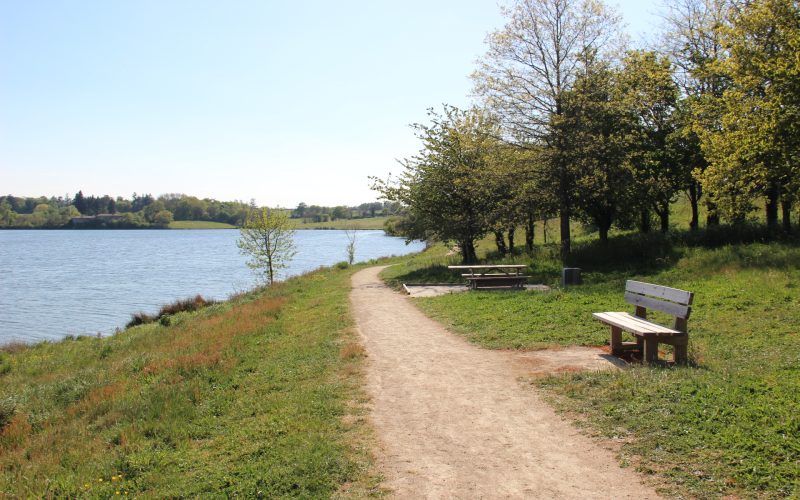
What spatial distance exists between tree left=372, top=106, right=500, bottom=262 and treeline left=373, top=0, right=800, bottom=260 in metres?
0.06

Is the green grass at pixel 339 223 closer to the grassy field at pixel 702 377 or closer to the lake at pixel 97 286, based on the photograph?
the lake at pixel 97 286

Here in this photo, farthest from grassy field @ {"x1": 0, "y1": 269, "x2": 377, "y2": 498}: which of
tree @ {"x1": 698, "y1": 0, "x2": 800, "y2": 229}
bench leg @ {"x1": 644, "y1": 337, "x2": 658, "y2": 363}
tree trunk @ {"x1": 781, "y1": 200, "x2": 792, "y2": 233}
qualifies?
tree trunk @ {"x1": 781, "y1": 200, "x2": 792, "y2": 233}

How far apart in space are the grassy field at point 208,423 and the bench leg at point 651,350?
161 inches

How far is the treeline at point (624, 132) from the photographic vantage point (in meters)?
16.1

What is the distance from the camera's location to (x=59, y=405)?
35.7 feet

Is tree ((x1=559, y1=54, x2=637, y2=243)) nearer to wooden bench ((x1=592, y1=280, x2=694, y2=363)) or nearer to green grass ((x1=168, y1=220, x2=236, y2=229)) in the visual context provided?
wooden bench ((x1=592, y1=280, x2=694, y2=363))

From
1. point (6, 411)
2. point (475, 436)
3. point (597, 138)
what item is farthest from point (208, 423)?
point (597, 138)

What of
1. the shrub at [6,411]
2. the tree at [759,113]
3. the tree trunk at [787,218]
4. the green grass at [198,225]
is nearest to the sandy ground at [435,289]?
the tree at [759,113]

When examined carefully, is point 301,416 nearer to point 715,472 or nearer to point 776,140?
point 715,472

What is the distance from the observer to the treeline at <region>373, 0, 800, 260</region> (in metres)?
16.1

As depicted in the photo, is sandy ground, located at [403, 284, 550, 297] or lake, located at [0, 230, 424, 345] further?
lake, located at [0, 230, 424, 345]

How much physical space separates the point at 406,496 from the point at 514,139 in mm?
18226

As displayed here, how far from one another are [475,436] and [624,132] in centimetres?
1867

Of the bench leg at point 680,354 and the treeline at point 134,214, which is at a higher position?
the treeline at point 134,214
